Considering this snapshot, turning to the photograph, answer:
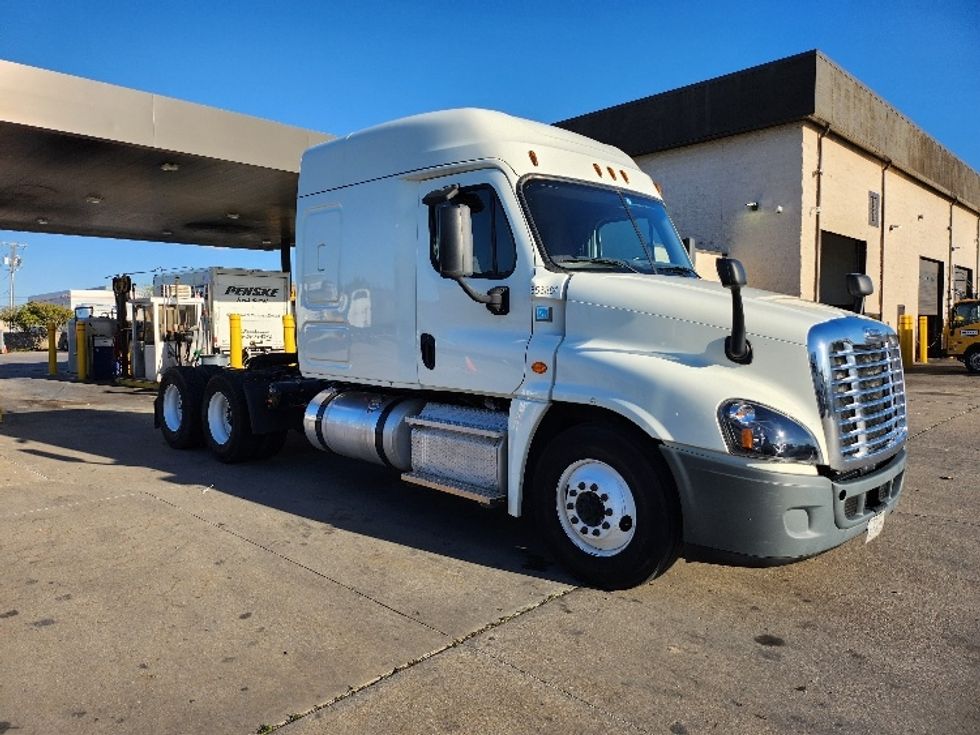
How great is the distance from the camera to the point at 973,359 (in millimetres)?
20797

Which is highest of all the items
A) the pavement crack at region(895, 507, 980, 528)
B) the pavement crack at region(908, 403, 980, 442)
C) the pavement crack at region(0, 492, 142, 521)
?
the pavement crack at region(908, 403, 980, 442)

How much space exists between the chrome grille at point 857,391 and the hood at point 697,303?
0.45 feet

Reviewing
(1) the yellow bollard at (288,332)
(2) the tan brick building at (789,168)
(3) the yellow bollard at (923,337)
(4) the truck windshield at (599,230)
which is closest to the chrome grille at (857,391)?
(4) the truck windshield at (599,230)

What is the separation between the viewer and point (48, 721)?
2875mm

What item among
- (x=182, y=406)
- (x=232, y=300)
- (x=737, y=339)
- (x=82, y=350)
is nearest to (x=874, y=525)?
(x=737, y=339)

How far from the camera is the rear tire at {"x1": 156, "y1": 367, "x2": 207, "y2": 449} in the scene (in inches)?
331

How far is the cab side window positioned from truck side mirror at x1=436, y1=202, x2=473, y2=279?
0.31m

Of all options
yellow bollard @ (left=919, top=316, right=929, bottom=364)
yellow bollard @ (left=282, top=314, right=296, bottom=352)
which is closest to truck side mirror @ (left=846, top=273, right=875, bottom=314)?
yellow bollard @ (left=282, top=314, right=296, bottom=352)

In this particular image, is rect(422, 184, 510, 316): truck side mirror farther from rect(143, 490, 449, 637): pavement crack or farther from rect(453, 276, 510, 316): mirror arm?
rect(143, 490, 449, 637): pavement crack

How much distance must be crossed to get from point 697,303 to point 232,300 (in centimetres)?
1487

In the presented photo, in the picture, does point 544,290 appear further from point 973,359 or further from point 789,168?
point 973,359

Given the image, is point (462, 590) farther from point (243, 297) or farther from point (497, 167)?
point (243, 297)

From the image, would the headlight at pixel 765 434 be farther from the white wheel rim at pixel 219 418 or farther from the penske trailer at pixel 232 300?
the penske trailer at pixel 232 300

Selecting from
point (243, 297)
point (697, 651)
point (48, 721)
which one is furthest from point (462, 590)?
point (243, 297)
